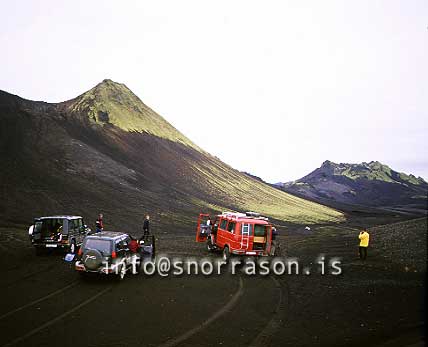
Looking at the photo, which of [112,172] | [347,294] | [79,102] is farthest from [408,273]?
[79,102]

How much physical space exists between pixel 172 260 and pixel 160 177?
42956 mm

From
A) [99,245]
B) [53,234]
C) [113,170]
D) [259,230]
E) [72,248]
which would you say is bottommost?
[72,248]

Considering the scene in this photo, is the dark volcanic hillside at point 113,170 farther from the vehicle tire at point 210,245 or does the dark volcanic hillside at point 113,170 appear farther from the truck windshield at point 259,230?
the truck windshield at point 259,230

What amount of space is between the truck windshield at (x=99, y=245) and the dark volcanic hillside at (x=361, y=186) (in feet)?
367

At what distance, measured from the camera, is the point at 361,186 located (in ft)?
541

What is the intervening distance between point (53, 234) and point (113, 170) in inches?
1407

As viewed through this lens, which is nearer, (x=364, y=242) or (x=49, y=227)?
(x=364, y=242)

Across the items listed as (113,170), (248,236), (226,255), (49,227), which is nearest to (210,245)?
(226,255)

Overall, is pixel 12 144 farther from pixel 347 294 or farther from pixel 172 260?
pixel 347 294

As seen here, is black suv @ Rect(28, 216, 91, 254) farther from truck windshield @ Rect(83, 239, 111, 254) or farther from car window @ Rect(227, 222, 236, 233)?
car window @ Rect(227, 222, 236, 233)

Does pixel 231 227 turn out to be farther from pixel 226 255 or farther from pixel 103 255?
pixel 103 255

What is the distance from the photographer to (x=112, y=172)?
54.8 meters

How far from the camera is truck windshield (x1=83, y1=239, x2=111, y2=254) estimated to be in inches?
568

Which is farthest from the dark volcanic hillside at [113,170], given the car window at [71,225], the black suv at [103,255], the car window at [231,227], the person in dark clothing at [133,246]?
the black suv at [103,255]
